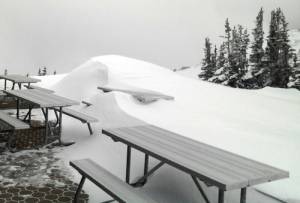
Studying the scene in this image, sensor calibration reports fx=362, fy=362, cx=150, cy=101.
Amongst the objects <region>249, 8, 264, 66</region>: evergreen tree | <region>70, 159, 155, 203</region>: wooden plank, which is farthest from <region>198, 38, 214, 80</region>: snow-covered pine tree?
<region>70, 159, 155, 203</region>: wooden plank

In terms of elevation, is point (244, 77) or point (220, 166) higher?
point (220, 166)

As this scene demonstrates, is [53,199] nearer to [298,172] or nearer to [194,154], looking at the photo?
[194,154]

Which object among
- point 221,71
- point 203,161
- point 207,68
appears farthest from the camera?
point 207,68

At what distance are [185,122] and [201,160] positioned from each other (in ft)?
14.3

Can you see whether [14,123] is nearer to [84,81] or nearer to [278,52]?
[84,81]

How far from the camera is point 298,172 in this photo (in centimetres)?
567

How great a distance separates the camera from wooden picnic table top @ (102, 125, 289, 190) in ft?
11.4

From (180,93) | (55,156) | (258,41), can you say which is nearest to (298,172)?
(55,156)

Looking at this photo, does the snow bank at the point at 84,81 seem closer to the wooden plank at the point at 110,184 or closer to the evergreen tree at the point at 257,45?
the wooden plank at the point at 110,184

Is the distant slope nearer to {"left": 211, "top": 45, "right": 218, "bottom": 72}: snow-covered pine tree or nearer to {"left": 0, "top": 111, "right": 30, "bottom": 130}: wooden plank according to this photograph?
{"left": 211, "top": 45, "right": 218, "bottom": 72}: snow-covered pine tree

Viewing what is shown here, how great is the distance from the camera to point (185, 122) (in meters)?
8.38

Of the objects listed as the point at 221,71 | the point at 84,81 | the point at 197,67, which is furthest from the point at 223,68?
the point at 197,67

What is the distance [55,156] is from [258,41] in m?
36.2

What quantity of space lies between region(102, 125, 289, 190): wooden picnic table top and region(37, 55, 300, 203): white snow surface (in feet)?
3.02
